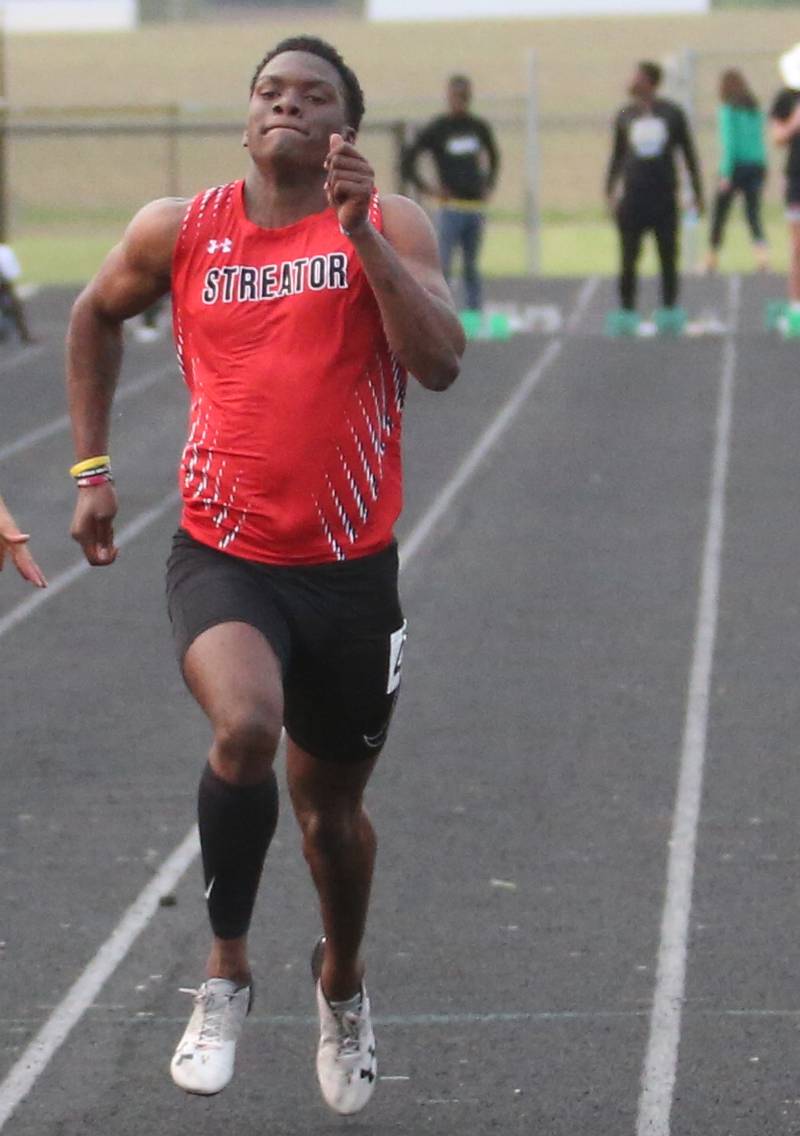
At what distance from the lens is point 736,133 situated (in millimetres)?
25781

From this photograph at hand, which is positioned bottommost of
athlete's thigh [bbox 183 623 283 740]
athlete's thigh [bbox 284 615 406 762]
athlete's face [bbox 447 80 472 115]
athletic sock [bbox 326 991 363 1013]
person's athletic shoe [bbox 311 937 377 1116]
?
athlete's face [bbox 447 80 472 115]

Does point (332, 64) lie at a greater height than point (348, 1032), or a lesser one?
greater

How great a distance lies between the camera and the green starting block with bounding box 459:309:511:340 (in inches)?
805

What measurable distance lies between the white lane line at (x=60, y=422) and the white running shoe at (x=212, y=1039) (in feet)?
27.0

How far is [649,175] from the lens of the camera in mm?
19453

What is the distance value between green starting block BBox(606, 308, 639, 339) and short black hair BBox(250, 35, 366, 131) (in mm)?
15335

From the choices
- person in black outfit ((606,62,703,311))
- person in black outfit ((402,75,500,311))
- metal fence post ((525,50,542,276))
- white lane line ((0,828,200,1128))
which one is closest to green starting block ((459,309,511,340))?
person in black outfit ((402,75,500,311))

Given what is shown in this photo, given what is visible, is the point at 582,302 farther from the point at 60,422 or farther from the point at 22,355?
the point at 60,422

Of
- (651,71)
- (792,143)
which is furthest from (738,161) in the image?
(651,71)

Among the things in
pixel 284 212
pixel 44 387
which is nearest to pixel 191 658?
pixel 284 212

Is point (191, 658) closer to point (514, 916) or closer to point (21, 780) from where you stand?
point (514, 916)

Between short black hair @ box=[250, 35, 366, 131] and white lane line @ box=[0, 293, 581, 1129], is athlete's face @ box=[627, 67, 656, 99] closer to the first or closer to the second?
white lane line @ box=[0, 293, 581, 1129]

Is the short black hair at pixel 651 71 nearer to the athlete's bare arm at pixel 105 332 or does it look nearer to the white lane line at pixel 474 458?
the white lane line at pixel 474 458

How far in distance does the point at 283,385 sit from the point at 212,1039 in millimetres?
1145
